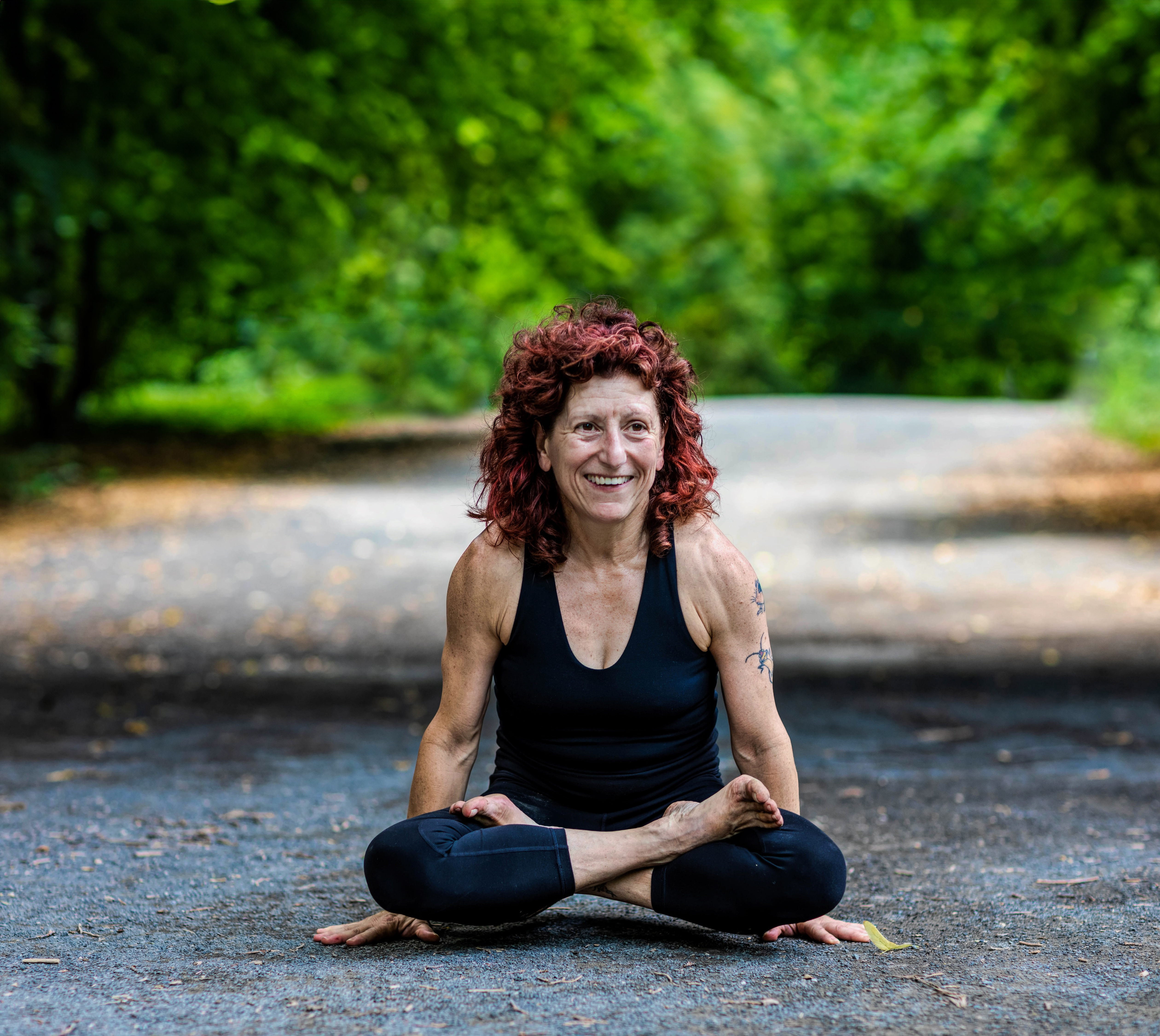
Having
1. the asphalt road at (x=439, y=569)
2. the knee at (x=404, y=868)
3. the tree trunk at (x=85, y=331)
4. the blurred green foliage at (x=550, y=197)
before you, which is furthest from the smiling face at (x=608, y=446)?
the tree trunk at (x=85, y=331)

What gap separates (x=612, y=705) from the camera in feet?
10.6

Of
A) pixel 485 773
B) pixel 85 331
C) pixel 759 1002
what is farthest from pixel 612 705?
pixel 85 331

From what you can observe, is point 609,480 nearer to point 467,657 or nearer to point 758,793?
point 467,657

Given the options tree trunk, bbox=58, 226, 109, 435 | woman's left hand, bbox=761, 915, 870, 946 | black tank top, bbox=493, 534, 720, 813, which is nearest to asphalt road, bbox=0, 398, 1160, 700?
black tank top, bbox=493, 534, 720, 813

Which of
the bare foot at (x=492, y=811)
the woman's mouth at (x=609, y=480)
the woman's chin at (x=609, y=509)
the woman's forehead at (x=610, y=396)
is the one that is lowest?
the bare foot at (x=492, y=811)

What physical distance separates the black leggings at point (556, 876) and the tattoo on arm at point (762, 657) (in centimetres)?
32

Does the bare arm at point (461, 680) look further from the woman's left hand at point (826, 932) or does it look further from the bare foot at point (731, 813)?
the woman's left hand at point (826, 932)

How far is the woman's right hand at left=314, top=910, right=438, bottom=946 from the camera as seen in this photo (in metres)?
3.27

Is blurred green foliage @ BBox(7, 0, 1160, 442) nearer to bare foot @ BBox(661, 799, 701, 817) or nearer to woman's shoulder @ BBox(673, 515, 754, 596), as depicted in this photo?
woman's shoulder @ BBox(673, 515, 754, 596)

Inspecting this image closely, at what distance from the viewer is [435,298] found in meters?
26.9

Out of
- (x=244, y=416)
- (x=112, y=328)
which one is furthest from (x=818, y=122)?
(x=112, y=328)

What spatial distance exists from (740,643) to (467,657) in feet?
2.03

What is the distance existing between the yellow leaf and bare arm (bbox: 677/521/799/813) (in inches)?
12.9

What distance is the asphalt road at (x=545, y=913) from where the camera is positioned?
8.92 ft
